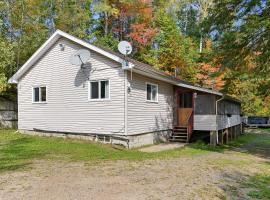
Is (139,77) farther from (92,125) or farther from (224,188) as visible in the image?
(224,188)

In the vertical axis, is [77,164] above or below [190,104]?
below

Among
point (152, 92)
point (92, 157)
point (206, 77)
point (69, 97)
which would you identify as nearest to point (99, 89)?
point (69, 97)

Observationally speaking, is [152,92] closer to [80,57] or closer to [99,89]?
[99,89]

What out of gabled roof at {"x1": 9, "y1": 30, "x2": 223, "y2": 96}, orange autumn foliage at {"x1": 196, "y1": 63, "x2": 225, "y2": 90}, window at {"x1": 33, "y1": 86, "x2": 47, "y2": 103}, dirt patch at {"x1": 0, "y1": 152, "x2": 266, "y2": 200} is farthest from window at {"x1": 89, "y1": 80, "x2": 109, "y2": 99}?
orange autumn foliage at {"x1": 196, "y1": 63, "x2": 225, "y2": 90}

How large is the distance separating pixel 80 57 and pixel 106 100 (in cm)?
251

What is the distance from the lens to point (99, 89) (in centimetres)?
1553

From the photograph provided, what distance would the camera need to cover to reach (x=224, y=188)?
781 cm

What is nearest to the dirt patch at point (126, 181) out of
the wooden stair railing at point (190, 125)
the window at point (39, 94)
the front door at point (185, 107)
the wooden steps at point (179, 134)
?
the wooden stair railing at point (190, 125)

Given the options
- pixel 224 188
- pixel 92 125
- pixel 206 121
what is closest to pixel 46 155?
pixel 92 125

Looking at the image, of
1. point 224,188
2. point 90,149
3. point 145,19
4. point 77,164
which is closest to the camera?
point 224,188

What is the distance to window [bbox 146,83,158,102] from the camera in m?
16.8

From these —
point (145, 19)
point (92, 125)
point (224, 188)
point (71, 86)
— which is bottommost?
point (224, 188)

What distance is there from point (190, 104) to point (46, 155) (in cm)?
1079

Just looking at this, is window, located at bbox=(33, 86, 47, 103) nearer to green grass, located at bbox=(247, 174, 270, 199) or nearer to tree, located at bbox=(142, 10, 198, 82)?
green grass, located at bbox=(247, 174, 270, 199)
